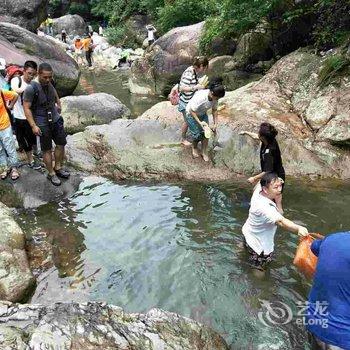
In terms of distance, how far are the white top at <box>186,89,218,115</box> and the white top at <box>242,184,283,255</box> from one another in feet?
10.0

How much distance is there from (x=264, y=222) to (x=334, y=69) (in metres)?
5.87

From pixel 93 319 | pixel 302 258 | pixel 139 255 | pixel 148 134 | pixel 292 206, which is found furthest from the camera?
pixel 148 134

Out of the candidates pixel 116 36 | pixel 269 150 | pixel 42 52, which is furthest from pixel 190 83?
pixel 116 36

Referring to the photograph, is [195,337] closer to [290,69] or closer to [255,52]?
[290,69]

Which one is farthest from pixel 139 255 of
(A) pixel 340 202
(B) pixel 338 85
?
(B) pixel 338 85

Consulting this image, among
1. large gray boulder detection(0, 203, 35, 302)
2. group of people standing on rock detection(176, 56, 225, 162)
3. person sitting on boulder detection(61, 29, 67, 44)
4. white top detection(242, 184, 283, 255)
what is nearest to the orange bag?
white top detection(242, 184, 283, 255)

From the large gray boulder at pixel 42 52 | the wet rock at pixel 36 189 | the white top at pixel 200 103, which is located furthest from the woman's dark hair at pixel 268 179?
the large gray boulder at pixel 42 52

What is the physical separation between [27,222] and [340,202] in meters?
4.98

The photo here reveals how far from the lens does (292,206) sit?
24.8 feet

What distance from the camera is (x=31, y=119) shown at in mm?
7043

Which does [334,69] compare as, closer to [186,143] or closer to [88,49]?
[186,143]

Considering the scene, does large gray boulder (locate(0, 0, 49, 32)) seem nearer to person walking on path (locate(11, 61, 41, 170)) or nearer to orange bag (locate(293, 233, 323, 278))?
person walking on path (locate(11, 61, 41, 170))

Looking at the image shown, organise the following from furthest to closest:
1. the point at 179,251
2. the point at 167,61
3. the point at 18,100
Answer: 1. the point at 167,61
2. the point at 18,100
3. the point at 179,251

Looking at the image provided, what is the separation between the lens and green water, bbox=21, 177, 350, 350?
5324 mm
